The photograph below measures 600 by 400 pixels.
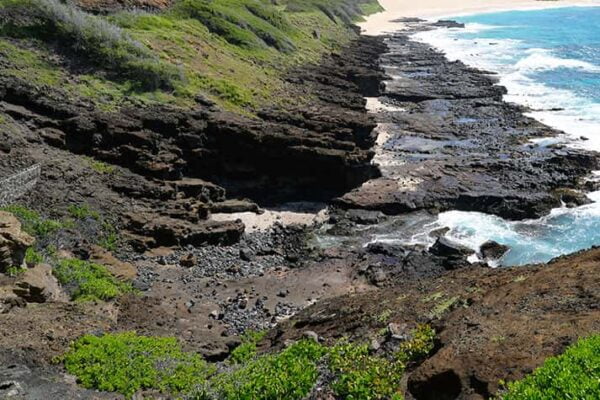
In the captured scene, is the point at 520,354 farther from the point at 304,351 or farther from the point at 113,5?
the point at 113,5

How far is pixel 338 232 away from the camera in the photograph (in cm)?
3531

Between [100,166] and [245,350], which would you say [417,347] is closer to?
[245,350]

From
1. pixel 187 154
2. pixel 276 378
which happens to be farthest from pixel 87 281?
pixel 187 154

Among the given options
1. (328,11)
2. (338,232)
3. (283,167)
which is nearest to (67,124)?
(283,167)

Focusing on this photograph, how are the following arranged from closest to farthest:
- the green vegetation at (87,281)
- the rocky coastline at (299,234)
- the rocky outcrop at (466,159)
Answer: the rocky coastline at (299,234)
the green vegetation at (87,281)
the rocky outcrop at (466,159)

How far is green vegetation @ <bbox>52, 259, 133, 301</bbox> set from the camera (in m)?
23.2

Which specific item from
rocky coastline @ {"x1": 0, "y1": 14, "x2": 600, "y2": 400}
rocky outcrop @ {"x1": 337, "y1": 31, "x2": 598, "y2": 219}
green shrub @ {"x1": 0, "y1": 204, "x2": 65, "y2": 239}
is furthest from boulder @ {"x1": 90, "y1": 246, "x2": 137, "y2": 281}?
rocky outcrop @ {"x1": 337, "y1": 31, "x2": 598, "y2": 219}

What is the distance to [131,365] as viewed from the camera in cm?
1742

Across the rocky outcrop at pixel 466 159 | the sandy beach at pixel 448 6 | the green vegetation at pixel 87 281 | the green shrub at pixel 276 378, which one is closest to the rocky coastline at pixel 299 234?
the rocky outcrop at pixel 466 159

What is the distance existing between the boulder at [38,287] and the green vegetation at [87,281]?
1.71 ft

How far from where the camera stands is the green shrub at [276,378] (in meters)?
13.3

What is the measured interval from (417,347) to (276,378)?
11.1 feet

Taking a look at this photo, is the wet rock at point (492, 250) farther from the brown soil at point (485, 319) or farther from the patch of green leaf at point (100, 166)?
the patch of green leaf at point (100, 166)

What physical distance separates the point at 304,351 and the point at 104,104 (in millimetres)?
29331
